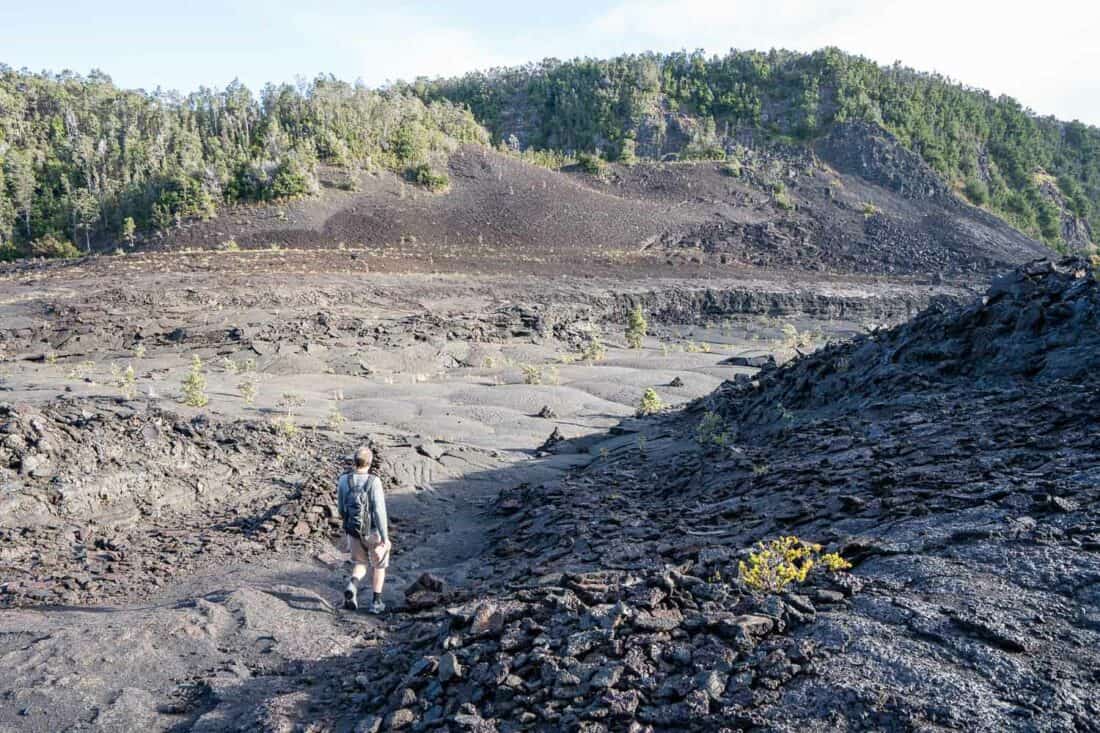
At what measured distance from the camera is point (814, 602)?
3.92 m

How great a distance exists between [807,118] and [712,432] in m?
58.8

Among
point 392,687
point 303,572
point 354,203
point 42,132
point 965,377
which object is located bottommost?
point 303,572

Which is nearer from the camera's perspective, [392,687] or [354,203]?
[392,687]

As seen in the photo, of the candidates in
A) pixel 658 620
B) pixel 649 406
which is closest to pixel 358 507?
pixel 658 620

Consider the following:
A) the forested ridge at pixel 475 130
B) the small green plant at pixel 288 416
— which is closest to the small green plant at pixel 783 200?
the forested ridge at pixel 475 130

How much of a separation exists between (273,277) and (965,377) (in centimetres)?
2293

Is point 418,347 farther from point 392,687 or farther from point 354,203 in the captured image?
point 354,203

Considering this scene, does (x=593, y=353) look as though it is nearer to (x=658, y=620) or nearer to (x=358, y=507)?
(x=358, y=507)

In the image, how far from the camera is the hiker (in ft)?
19.4

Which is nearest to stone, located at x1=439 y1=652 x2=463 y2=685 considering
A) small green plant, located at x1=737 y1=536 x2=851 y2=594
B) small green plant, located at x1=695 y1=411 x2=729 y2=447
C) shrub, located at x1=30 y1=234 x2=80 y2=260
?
small green plant, located at x1=737 y1=536 x2=851 y2=594

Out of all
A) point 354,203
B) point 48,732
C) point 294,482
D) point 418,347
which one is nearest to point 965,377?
point 294,482

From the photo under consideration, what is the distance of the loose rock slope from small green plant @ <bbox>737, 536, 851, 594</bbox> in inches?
3.5

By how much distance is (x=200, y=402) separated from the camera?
11.6 metres

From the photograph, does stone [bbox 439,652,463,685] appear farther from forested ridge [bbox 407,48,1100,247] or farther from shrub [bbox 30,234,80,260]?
forested ridge [bbox 407,48,1100,247]
